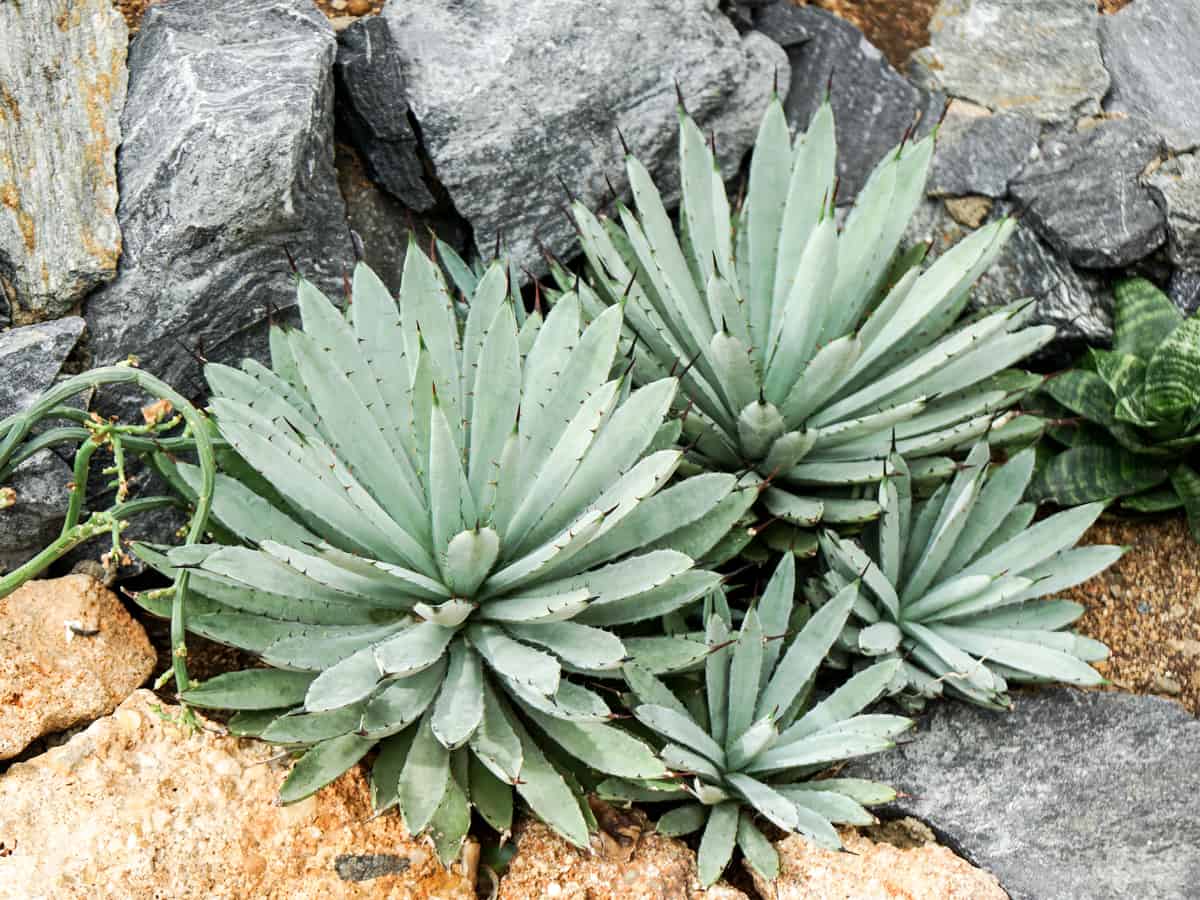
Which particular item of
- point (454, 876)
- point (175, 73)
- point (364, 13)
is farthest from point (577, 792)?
point (364, 13)

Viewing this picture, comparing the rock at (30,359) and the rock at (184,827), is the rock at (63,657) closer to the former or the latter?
the rock at (184,827)

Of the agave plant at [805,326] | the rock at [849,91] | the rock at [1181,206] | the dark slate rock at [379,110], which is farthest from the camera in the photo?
the rock at [849,91]

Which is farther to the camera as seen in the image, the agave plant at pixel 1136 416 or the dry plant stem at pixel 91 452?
the agave plant at pixel 1136 416

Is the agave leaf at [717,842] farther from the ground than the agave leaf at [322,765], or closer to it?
closer to it

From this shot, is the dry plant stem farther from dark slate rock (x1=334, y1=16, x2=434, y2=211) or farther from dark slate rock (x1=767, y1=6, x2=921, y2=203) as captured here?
dark slate rock (x1=767, y1=6, x2=921, y2=203)

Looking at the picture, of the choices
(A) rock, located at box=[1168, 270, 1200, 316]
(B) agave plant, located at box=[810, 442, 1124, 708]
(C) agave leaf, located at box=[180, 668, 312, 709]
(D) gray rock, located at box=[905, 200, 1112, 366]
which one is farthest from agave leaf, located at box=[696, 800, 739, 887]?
(A) rock, located at box=[1168, 270, 1200, 316]

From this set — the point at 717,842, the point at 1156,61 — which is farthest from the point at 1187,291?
the point at 717,842

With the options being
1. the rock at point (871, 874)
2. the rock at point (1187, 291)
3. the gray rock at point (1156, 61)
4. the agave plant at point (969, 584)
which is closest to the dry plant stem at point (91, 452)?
the rock at point (871, 874)

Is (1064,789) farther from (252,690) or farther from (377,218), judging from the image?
(377,218)
